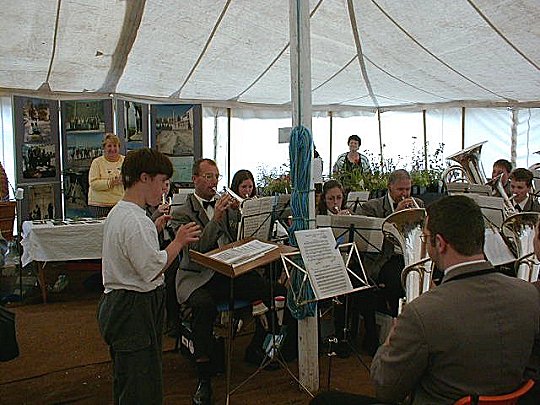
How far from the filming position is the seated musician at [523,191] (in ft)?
16.5

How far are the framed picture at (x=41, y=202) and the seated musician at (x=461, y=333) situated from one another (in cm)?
585

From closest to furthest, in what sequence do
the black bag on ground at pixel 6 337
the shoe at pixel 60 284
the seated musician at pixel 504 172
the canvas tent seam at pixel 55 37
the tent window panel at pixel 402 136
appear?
the black bag on ground at pixel 6 337, the canvas tent seam at pixel 55 37, the shoe at pixel 60 284, the seated musician at pixel 504 172, the tent window panel at pixel 402 136

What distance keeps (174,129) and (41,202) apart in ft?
6.28

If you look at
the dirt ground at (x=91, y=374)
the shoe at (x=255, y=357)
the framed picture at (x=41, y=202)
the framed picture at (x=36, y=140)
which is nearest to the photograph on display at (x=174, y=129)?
the framed picture at (x=36, y=140)

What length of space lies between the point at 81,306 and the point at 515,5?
4.99m

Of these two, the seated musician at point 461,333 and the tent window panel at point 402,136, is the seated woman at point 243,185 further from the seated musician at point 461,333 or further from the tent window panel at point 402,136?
the tent window panel at point 402,136

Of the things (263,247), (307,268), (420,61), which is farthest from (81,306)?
(420,61)

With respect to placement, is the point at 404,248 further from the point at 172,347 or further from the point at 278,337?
the point at 172,347

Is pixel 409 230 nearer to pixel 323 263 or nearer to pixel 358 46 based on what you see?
pixel 323 263

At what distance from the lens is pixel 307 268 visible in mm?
2902

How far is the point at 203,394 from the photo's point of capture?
11.0 feet

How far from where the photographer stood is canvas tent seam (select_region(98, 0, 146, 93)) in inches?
226

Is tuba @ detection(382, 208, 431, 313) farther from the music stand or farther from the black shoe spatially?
the black shoe

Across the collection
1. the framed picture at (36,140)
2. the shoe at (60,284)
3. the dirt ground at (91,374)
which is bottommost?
the dirt ground at (91,374)
